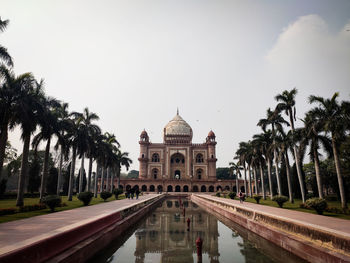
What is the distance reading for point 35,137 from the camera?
70.0 feet

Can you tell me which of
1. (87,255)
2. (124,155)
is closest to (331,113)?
(87,255)

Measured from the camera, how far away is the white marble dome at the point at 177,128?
217 ft

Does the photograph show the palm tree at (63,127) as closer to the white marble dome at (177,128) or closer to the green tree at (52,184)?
the green tree at (52,184)

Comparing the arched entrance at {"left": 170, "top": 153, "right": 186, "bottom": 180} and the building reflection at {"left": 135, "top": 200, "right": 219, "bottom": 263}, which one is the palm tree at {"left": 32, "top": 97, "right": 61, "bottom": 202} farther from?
the arched entrance at {"left": 170, "top": 153, "right": 186, "bottom": 180}

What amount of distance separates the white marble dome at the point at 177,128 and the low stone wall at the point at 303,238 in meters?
54.0

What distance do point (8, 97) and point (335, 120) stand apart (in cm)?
2402

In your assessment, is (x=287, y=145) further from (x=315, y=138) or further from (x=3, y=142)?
(x=3, y=142)

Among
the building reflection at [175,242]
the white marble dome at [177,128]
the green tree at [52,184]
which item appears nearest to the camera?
the building reflection at [175,242]

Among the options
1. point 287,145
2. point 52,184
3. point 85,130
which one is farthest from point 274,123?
point 52,184

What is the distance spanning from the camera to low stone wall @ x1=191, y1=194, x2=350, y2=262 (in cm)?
606

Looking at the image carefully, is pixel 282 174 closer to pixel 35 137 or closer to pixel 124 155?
pixel 124 155

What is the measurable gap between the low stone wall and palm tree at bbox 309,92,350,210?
992cm

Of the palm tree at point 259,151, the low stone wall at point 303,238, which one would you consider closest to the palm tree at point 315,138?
the palm tree at point 259,151

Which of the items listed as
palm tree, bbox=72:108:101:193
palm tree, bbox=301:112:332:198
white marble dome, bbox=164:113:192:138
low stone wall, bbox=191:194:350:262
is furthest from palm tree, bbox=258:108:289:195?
white marble dome, bbox=164:113:192:138
